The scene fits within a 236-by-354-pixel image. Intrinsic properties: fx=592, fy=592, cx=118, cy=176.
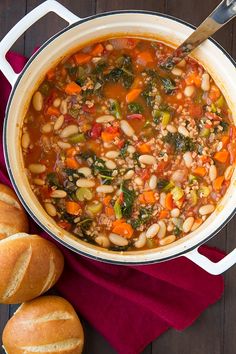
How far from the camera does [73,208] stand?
95.1 inches

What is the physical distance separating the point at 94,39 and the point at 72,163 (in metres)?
0.52

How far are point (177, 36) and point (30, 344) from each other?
1.40m

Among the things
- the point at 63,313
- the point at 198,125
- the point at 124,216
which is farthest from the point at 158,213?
the point at 63,313

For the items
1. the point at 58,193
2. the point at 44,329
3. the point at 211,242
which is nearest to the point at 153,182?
the point at 58,193

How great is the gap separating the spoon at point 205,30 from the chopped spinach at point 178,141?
0.28m

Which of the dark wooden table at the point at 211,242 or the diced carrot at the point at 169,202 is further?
the dark wooden table at the point at 211,242

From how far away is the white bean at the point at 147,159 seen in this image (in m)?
2.41

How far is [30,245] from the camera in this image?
2.40 meters

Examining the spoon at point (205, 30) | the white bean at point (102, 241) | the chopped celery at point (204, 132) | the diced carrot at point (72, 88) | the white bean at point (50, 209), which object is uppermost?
the spoon at point (205, 30)

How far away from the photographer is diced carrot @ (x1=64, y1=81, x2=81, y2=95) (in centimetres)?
242

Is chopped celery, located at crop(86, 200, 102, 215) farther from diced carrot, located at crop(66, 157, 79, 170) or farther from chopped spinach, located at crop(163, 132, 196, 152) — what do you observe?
chopped spinach, located at crop(163, 132, 196, 152)

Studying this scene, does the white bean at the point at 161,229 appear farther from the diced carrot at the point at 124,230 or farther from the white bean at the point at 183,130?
the white bean at the point at 183,130

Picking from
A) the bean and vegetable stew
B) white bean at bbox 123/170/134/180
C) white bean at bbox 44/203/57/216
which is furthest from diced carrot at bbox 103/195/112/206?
white bean at bbox 44/203/57/216

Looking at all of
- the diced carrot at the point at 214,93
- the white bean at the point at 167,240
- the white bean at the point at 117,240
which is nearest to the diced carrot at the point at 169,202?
the white bean at the point at 167,240
